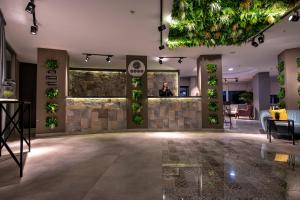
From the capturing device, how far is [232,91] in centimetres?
1791

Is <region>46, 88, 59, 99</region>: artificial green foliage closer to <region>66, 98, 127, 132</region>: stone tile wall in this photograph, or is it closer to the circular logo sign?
<region>66, 98, 127, 132</region>: stone tile wall

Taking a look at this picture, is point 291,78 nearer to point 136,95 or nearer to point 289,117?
point 289,117

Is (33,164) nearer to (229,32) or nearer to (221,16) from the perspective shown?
(221,16)

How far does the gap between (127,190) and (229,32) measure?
546 centimetres

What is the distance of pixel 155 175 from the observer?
3.05 metres

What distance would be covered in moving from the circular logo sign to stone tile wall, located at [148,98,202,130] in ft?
4.54

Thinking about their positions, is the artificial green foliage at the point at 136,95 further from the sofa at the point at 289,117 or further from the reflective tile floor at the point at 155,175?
the sofa at the point at 289,117

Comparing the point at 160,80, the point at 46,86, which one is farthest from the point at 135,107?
the point at 160,80

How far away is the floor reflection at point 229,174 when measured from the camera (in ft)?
7.81

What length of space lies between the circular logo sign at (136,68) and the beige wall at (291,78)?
219 inches

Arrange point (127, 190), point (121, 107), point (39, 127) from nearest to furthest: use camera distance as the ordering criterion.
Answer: point (127, 190)
point (39, 127)
point (121, 107)

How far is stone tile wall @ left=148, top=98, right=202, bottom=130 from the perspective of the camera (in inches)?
332

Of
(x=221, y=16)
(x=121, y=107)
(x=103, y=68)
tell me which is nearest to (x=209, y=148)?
(x=221, y=16)

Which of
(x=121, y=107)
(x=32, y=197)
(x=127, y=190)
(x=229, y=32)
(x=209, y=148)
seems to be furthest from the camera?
(x=121, y=107)
